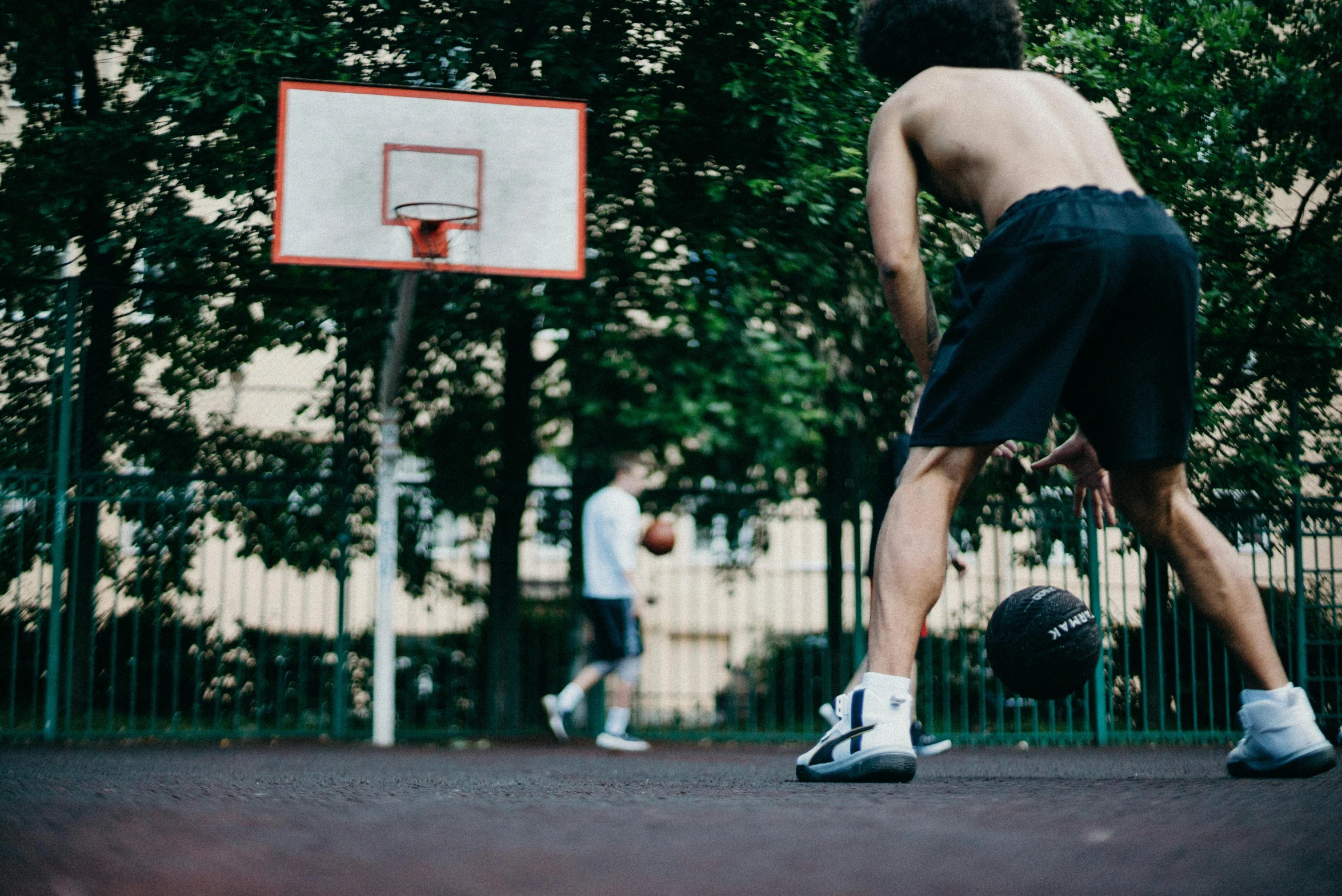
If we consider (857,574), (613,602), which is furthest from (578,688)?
(857,574)

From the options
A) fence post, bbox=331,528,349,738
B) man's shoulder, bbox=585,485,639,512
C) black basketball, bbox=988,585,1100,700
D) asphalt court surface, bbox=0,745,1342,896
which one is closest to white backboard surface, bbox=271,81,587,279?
man's shoulder, bbox=585,485,639,512

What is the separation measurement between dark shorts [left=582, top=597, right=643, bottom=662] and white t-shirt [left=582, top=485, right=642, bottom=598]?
0.18 feet

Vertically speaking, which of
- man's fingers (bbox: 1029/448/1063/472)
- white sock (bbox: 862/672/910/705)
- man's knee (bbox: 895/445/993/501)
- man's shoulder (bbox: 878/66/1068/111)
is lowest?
white sock (bbox: 862/672/910/705)

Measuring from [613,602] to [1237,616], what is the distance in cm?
552

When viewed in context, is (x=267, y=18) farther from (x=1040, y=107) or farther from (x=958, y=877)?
(x=958, y=877)

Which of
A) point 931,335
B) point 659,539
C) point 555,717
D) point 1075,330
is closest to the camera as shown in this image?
point 1075,330

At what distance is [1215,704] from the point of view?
9133 millimetres

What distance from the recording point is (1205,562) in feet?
9.29

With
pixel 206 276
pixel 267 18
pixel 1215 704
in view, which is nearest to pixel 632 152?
pixel 267 18

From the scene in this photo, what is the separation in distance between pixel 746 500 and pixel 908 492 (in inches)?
251

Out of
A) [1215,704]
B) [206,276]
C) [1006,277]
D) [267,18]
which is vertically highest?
[267,18]

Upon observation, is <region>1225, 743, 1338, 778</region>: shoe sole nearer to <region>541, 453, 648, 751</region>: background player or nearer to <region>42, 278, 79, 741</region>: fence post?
<region>541, 453, 648, 751</region>: background player

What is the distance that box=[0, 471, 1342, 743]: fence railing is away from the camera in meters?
8.27

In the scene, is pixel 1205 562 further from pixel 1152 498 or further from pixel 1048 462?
pixel 1048 462
